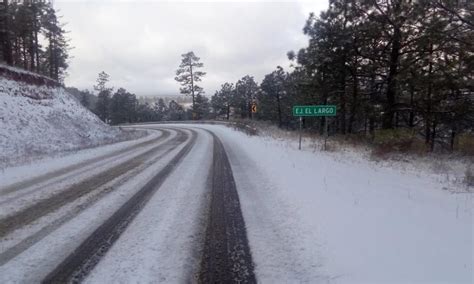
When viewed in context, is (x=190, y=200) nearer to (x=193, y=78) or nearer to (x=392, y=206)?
(x=392, y=206)

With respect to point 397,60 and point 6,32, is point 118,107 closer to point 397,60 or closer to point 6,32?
point 6,32

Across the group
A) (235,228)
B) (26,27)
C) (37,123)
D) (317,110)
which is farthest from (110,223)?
(26,27)

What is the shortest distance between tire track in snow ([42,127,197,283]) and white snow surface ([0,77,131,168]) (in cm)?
849

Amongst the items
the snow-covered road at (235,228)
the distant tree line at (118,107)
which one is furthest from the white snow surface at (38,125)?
the distant tree line at (118,107)

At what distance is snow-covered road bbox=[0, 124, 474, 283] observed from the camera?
4.42 m

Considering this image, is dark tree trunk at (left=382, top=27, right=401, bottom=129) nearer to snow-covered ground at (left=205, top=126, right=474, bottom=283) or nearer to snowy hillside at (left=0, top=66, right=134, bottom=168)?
snow-covered ground at (left=205, top=126, right=474, bottom=283)

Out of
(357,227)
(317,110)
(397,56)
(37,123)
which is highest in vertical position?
(397,56)

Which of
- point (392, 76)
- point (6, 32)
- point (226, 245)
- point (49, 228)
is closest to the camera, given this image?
point (226, 245)

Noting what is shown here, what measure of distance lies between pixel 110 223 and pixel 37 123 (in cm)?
1993

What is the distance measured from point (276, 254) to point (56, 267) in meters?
2.66

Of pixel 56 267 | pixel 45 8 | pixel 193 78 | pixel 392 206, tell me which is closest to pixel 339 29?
pixel 392 206

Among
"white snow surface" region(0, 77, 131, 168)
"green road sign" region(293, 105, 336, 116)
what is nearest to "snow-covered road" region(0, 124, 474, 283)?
"green road sign" region(293, 105, 336, 116)

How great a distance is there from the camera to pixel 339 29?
20312mm

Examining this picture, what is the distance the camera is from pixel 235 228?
19.9 feet
